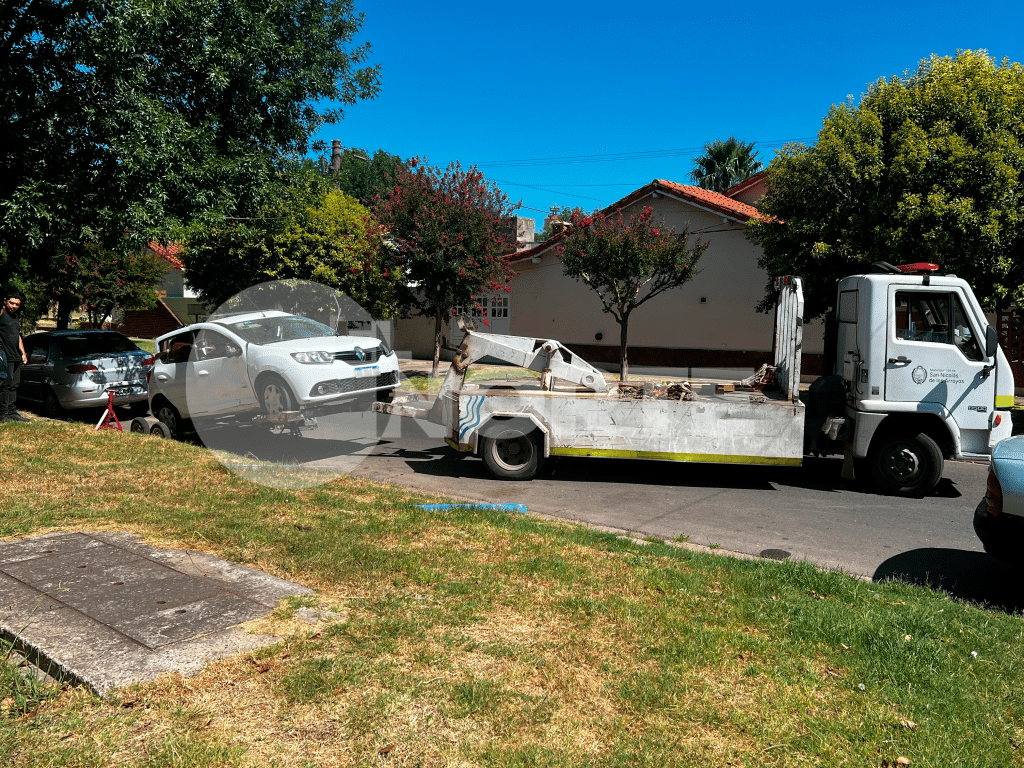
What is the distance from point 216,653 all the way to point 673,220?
2050 cm

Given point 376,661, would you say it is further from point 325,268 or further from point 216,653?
point 325,268

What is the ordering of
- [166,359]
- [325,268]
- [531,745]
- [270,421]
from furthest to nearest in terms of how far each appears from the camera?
[325,268] → [166,359] → [270,421] → [531,745]

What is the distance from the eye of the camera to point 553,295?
25078mm

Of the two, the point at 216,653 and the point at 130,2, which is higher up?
the point at 130,2

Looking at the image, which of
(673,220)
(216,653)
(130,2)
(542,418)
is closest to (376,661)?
(216,653)

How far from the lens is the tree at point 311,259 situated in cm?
1927

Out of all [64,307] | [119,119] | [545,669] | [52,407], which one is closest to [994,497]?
[545,669]

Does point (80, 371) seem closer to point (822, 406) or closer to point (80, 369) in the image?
point (80, 369)

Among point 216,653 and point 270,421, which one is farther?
point 270,421

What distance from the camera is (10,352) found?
10633 millimetres

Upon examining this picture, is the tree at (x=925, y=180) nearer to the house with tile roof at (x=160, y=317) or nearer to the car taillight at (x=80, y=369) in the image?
the car taillight at (x=80, y=369)

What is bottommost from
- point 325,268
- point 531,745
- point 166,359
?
point 531,745

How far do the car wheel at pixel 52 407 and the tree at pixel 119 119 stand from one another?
Result: 2258mm

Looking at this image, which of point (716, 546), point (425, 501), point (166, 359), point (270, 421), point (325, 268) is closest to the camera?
point (716, 546)
